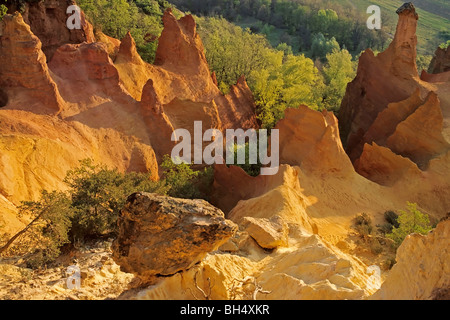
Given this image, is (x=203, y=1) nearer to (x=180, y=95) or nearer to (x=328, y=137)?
(x=180, y=95)

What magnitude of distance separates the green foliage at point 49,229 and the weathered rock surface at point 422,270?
8.14 metres

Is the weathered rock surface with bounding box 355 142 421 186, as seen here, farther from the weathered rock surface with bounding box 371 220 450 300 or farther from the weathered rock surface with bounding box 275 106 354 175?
the weathered rock surface with bounding box 371 220 450 300

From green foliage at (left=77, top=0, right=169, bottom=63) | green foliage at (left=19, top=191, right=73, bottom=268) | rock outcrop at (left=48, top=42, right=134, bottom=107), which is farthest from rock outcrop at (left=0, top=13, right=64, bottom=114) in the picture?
green foliage at (left=77, top=0, right=169, bottom=63)

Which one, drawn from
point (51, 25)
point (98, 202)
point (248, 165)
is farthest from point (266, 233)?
point (51, 25)

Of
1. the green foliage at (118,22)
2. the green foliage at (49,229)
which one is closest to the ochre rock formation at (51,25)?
the green foliage at (118,22)

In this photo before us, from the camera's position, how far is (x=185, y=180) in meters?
21.0

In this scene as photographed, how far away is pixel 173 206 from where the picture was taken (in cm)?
981

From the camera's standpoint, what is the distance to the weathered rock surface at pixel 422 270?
303 inches

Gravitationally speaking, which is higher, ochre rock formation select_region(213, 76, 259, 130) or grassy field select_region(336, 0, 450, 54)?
grassy field select_region(336, 0, 450, 54)

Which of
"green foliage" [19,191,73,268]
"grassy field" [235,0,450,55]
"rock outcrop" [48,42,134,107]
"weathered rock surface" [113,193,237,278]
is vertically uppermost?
"grassy field" [235,0,450,55]

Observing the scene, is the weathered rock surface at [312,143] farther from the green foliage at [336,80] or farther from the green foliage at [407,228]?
the green foliage at [336,80]

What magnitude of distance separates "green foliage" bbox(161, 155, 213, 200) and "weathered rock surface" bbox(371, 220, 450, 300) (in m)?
11.6

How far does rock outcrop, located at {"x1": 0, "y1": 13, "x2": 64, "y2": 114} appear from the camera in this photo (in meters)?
19.7

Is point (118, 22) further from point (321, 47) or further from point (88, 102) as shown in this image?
point (321, 47)
